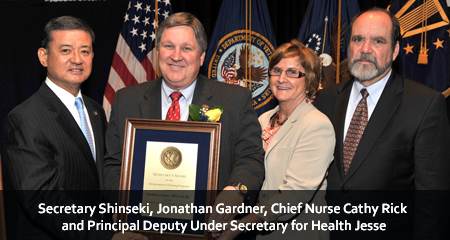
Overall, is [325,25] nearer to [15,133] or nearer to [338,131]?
[338,131]

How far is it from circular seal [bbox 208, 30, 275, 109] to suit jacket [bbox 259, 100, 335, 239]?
2.93 meters

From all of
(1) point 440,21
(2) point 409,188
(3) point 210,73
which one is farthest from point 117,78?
(1) point 440,21

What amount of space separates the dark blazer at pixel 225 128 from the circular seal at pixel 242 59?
3.32m

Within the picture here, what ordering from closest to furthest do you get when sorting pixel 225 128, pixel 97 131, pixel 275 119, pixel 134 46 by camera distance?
pixel 225 128, pixel 97 131, pixel 275 119, pixel 134 46

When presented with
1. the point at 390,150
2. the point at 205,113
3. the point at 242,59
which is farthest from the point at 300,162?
the point at 242,59

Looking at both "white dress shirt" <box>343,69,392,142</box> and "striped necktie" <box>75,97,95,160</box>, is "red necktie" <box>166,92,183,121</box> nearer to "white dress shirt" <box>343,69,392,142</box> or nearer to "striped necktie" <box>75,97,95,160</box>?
"striped necktie" <box>75,97,95,160</box>

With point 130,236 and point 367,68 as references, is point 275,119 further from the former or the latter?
point 130,236

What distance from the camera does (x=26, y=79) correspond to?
18.3 feet

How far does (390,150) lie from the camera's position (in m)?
2.22

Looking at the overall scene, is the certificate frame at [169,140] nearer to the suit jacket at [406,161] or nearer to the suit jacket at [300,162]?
the suit jacket at [300,162]

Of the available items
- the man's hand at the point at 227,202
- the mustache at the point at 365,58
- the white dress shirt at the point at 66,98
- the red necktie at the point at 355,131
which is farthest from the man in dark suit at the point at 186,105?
the mustache at the point at 365,58

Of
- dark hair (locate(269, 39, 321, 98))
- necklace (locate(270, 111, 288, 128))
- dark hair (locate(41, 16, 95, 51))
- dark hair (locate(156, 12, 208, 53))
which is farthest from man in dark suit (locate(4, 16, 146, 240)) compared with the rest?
dark hair (locate(269, 39, 321, 98))

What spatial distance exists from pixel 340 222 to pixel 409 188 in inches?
21.1

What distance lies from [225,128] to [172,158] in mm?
386
